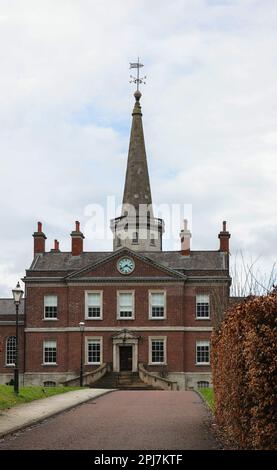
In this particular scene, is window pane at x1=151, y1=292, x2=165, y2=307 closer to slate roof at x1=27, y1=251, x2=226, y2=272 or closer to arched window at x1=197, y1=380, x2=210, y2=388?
slate roof at x1=27, y1=251, x2=226, y2=272

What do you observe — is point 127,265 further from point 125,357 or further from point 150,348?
point 125,357

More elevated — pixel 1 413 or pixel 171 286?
pixel 171 286

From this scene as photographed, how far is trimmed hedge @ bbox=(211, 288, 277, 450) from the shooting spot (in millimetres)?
12594

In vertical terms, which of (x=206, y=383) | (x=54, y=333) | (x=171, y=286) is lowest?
(x=206, y=383)

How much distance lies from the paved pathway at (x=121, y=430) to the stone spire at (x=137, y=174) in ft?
134

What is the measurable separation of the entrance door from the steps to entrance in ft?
5.45

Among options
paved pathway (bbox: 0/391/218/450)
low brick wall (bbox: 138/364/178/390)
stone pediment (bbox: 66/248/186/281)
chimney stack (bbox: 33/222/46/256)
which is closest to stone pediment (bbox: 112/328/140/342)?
low brick wall (bbox: 138/364/178/390)

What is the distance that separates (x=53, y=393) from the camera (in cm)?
3609

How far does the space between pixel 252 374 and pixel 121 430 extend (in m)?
6.24

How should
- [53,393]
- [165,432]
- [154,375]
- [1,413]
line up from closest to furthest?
1. [165,432]
2. [1,413]
3. [53,393]
4. [154,375]
